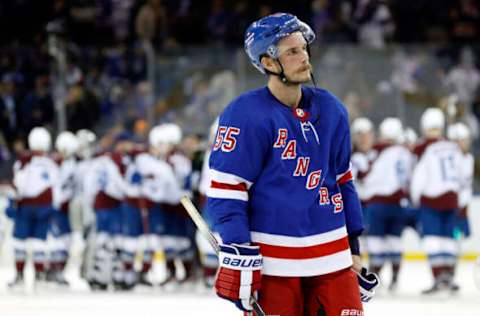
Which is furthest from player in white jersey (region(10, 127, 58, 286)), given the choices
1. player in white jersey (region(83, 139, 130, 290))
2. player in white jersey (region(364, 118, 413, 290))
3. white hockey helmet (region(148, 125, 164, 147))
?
player in white jersey (region(364, 118, 413, 290))

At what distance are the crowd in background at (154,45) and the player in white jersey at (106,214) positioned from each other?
1.75m

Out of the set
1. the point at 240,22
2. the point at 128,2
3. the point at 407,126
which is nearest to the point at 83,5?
the point at 128,2

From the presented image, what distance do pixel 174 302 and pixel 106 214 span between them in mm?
1451

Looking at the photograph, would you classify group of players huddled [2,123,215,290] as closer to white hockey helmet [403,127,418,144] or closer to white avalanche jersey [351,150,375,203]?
white avalanche jersey [351,150,375,203]

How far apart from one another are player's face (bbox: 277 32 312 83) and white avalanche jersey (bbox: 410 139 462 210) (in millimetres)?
5917

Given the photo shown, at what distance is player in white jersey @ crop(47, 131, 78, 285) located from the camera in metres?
10.7

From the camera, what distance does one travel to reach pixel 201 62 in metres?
12.3

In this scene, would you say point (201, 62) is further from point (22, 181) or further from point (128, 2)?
point (128, 2)

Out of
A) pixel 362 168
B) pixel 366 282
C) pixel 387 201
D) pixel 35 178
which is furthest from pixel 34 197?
pixel 366 282

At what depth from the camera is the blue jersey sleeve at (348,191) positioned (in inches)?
151

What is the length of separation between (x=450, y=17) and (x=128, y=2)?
4.08 meters

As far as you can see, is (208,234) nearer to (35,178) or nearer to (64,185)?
(35,178)

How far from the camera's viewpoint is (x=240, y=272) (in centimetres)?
356

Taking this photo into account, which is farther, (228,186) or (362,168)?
(362,168)
